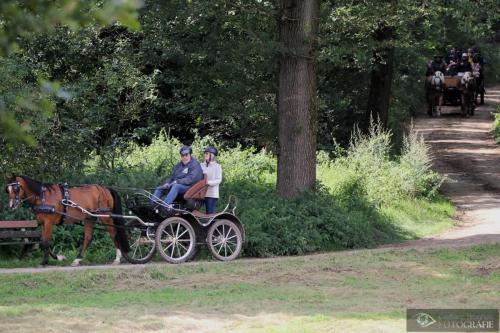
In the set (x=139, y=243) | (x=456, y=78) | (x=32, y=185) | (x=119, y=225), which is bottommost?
(x=139, y=243)

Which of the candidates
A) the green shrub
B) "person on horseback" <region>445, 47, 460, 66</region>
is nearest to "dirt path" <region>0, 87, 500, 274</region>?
the green shrub

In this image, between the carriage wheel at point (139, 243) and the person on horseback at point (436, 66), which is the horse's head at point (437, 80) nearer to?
the person on horseback at point (436, 66)

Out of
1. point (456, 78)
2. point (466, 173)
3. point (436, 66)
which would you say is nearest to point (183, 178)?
point (466, 173)

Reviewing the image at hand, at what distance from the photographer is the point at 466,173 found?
29734 mm

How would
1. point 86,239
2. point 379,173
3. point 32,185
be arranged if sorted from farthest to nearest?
point 379,173, point 86,239, point 32,185

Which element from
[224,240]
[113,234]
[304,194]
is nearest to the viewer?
[113,234]

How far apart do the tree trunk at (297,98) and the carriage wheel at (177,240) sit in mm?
4146

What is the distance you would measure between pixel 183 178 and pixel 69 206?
2024mm

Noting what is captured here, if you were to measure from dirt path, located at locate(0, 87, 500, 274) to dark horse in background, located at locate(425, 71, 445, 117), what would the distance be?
1.61 feet

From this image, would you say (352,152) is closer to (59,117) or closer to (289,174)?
(289,174)

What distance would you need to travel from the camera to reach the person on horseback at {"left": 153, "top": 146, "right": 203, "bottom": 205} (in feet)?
49.6

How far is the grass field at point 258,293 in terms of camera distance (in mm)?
9188

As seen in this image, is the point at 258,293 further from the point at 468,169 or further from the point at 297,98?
the point at 468,169

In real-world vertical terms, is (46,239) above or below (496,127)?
below
